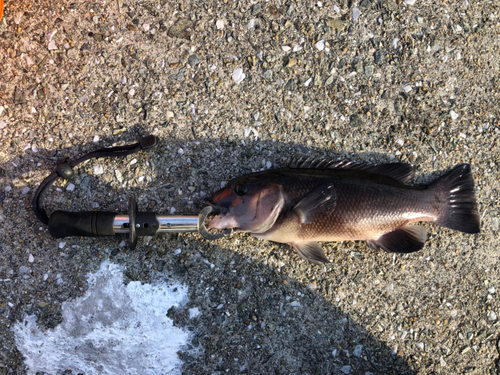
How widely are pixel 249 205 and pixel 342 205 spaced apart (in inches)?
30.1

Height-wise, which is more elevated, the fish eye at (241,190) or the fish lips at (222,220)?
the fish eye at (241,190)

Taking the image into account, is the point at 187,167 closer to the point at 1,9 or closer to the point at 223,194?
the point at 223,194

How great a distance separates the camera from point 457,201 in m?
3.06

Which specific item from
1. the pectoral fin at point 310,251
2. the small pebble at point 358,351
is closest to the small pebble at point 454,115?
the pectoral fin at point 310,251

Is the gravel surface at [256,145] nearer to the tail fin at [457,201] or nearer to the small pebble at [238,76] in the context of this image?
the small pebble at [238,76]

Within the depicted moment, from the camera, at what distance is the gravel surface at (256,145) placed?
2.93 m

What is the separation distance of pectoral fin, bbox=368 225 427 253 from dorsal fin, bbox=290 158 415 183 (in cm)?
46

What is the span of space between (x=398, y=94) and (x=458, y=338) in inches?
92.1

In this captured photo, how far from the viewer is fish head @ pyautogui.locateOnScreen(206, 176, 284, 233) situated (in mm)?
2666

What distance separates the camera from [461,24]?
3.29 meters

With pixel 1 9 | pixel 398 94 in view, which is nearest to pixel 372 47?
pixel 398 94

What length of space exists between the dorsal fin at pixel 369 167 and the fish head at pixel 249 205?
0.43 meters

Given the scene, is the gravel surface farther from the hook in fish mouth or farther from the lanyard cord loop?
the hook in fish mouth

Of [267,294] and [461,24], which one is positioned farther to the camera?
[461,24]
